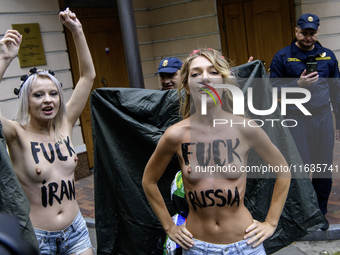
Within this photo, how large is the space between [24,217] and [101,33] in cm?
677

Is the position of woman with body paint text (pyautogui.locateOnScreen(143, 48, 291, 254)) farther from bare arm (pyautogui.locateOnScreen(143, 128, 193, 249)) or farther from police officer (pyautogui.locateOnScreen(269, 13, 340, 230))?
police officer (pyautogui.locateOnScreen(269, 13, 340, 230))

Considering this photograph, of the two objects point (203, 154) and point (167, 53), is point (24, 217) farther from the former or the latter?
point (167, 53)

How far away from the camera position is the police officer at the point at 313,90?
4.16 metres

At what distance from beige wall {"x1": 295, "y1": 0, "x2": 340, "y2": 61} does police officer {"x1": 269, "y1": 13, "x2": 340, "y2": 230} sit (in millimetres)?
4315

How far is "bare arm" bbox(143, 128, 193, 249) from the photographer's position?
2.36 m

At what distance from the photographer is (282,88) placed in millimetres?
4062

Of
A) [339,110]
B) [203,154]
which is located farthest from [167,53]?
[203,154]

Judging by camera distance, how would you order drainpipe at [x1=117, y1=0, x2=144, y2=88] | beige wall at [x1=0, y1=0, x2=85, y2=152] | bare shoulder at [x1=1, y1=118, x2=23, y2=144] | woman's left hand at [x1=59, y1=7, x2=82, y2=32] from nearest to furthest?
bare shoulder at [x1=1, y1=118, x2=23, y2=144]
woman's left hand at [x1=59, y1=7, x2=82, y2=32]
drainpipe at [x1=117, y1=0, x2=144, y2=88]
beige wall at [x1=0, y1=0, x2=85, y2=152]

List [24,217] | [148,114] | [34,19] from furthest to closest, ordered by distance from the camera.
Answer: [34,19], [148,114], [24,217]

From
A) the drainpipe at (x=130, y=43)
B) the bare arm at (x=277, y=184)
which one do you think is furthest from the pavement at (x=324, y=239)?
the drainpipe at (x=130, y=43)

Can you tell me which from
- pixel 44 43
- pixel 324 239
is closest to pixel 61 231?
pixel 324 239

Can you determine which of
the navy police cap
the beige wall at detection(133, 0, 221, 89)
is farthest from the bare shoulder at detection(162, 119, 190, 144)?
the beige wall at detection(133, 0, 221, 89)

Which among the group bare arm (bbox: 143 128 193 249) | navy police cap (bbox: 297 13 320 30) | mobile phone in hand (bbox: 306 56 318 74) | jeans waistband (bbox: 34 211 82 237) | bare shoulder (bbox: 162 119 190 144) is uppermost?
navy police cap (bbox: 297 13 320 30)

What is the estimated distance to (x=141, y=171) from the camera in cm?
331
